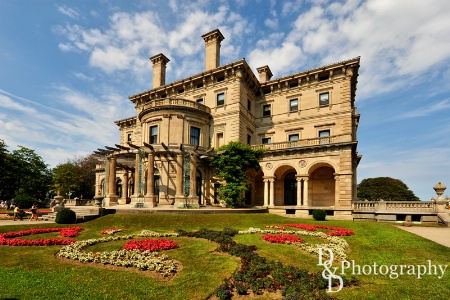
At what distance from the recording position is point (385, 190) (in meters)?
63.5

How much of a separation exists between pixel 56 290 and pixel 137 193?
19.8 m

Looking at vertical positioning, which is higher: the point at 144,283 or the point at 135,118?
the point at 135,118

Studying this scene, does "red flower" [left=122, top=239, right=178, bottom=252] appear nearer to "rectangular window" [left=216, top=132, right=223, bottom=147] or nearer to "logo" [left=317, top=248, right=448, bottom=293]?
"logo" [left=317, top=248, right=448, bottom=293]

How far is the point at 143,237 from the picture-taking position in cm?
1388

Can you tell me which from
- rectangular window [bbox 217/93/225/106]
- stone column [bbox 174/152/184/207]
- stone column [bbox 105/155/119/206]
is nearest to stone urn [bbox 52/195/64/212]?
stone column [bbox 105/155/119/206]

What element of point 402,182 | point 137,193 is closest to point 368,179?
point 402,182

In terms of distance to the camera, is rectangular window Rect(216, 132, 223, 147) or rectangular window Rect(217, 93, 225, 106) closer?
rectangular window Rect(216, 132, 223, 147)

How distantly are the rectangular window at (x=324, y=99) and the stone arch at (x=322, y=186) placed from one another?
26.4 feet

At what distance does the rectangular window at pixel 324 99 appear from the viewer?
30.1m

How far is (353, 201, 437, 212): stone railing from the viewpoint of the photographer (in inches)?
835

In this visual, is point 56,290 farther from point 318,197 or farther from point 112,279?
point 318,197

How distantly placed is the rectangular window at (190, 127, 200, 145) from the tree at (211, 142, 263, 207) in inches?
148

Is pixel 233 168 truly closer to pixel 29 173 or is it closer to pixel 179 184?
pixel 179 184

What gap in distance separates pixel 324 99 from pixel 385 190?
4775 cm
